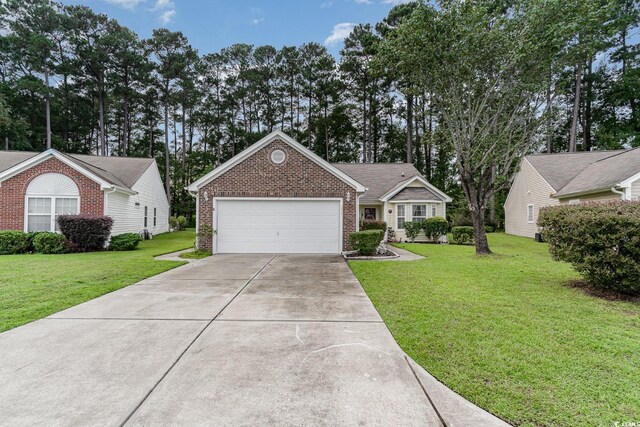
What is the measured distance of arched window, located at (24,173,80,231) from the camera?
1302cm

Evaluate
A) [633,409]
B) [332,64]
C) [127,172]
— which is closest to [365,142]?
[332,64]

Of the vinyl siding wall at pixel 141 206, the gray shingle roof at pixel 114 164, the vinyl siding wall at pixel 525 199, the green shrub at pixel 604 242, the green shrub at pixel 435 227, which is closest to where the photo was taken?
the green shrub at pixel 604 242

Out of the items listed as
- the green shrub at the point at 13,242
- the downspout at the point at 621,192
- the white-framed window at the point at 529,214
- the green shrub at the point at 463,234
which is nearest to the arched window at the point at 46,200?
the green shrub at the point at 13,242

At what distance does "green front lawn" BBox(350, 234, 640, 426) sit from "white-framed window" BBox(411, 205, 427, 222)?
1023 cm

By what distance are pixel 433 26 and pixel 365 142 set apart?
23.2 m

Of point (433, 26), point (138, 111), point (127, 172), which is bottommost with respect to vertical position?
point (127, 172)

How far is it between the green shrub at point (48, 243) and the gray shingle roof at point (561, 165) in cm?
2415

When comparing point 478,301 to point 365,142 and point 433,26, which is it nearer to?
point 433,26

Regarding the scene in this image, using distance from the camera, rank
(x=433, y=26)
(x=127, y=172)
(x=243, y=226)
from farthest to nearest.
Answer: (x=127, y=172)
(x=243, y=226)
(x=433, y=26)

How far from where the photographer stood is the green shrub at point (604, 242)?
5.36m

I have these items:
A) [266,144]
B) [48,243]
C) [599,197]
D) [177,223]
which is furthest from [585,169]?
[177,223]

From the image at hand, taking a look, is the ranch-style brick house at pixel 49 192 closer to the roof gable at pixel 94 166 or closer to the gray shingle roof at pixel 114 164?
the roof gable at pixel 94 166

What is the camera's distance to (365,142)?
112 feet

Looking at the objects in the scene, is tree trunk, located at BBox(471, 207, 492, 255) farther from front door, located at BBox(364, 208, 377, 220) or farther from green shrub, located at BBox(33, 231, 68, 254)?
green shrub, located at BBox(33, 231, 68, 254)
